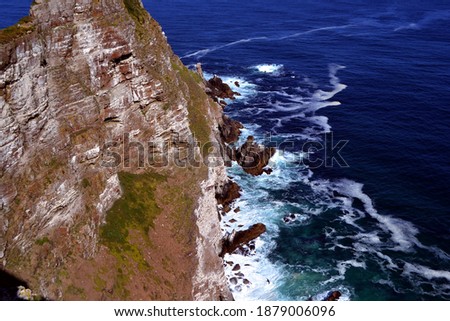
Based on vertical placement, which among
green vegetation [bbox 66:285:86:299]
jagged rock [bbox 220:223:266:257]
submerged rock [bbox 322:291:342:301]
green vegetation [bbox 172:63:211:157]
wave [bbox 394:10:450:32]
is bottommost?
submerged rock [bbox 322:291:342:301]

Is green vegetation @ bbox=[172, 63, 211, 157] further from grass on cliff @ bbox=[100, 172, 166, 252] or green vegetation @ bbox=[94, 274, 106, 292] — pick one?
green vegetation @ bbox=[94, 274, 106, 292]

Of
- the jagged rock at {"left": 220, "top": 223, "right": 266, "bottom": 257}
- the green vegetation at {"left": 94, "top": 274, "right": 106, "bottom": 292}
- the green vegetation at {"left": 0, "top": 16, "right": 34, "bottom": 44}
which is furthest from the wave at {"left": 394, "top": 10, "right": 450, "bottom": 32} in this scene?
the green vegetation at {"left": 94, "top": 274, "right": 106, "bottom": 292}

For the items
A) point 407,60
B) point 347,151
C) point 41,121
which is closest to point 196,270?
point 41,121

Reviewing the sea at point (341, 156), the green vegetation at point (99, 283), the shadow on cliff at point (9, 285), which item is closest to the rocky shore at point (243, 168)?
the sea at point (341, 156)

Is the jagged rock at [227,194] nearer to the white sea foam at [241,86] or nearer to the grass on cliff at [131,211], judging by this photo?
the grass on cliff at [131,211]

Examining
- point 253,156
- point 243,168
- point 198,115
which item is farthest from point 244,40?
point 198,115

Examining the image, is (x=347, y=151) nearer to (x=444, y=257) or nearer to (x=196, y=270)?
(x=444, y=257)
